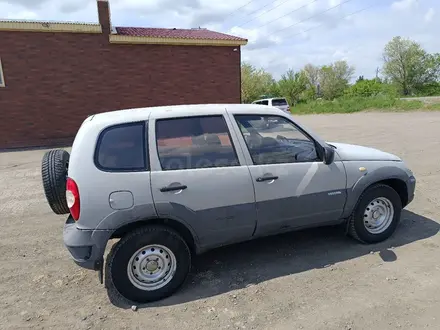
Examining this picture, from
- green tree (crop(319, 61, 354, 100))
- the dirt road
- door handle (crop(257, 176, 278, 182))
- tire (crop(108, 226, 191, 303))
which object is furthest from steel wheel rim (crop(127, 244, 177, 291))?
green tree (crop(319, 61, 354, 100))

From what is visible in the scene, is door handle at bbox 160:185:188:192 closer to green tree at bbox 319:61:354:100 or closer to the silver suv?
the silver suv

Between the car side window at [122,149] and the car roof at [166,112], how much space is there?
0.30 feet

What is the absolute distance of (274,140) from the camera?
3.52 meters

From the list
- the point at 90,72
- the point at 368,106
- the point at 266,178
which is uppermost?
the point at 90,72

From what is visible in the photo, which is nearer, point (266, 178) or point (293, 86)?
point (266, 178)

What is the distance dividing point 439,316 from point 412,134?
11490 mm

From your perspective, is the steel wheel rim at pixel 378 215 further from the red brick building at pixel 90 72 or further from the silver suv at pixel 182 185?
the red brick building at pixel 90 72

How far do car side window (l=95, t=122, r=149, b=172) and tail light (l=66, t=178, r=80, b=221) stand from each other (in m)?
0.27

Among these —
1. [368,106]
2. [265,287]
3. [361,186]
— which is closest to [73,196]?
[265,287]

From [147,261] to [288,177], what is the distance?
1.59 meters

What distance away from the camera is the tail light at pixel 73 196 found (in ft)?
9.11

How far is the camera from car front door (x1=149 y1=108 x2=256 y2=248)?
9.68 ft

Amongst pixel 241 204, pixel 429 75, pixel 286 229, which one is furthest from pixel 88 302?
pixel 429 75

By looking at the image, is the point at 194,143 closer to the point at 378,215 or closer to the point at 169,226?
the point at 169,226
